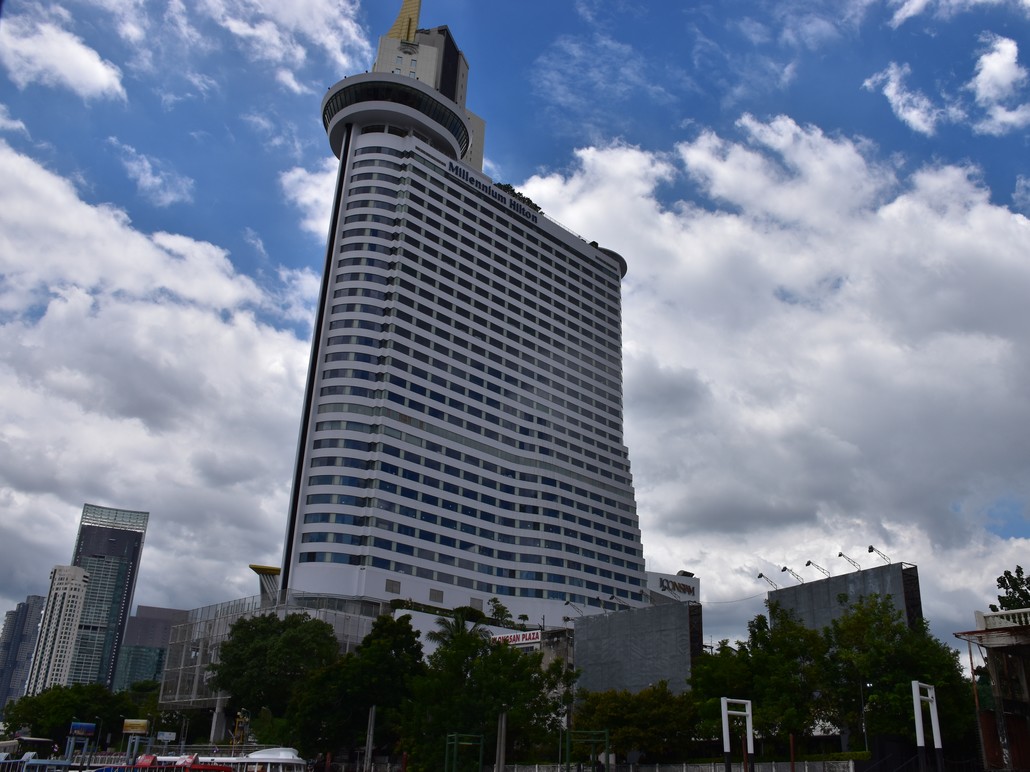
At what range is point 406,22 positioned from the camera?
183625 mm

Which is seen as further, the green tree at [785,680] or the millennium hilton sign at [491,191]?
the millennium hilton sign at [491,191]

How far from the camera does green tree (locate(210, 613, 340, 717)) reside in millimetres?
90438

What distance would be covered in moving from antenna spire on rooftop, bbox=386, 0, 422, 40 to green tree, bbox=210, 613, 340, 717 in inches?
5050

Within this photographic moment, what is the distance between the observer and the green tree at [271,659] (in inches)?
3561

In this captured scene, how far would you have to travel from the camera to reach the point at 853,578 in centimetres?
6397

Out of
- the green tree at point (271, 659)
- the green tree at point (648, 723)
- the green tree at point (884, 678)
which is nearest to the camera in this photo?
the green tree at point (884, 678)

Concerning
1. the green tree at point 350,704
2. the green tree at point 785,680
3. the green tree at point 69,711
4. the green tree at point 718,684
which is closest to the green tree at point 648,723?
the green tree at point 718,684

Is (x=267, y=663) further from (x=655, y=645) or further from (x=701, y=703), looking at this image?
(x=701, y=703)

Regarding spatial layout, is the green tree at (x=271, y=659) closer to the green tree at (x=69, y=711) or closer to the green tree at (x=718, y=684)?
the green tree at (x=69, y=711)

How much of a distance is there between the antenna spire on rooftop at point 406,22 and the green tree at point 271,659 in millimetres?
128273

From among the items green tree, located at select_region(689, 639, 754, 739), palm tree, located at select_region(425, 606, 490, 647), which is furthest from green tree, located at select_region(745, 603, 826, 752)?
palm tree, located at select_region(425, 606, 490, 647)

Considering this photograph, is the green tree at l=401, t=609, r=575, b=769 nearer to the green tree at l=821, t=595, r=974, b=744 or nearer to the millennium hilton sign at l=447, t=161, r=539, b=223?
the green tree at l=821, t=595, r=974, b=744

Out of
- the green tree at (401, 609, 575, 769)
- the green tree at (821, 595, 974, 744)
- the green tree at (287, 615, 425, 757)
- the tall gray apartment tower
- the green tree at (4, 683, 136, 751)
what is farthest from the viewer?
the tall gray apartment tower

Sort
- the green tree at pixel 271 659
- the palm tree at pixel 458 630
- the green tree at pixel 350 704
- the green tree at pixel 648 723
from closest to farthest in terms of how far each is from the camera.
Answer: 1. the green tree at pixel 648 723
2. the palm tree at pixel 458 630
3. the green tree at pixel 350 704
4. the green tree at pixel 271 659
